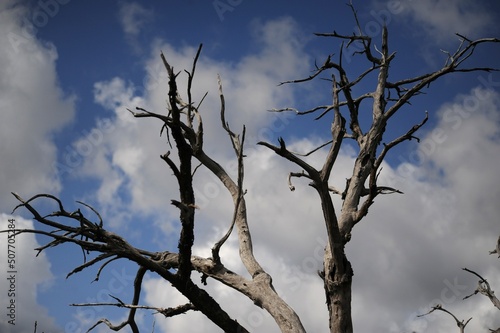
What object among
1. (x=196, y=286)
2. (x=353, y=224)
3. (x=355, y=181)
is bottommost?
(x=196, y=286)

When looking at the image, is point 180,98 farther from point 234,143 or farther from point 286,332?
point 286,332

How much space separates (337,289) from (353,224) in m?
0.76

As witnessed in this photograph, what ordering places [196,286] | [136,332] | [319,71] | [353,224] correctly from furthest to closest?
[319,71], [136,332], [353,224], [196,286]

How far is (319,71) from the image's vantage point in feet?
19.6

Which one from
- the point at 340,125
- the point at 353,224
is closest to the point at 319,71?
the point at 340,125

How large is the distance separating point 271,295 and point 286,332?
408mm

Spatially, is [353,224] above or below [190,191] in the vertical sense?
above

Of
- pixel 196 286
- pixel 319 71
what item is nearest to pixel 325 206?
pixel 196 286

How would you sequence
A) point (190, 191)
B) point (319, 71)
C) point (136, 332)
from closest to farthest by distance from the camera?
point (190, 191), point (136, 332), point (319, 71)

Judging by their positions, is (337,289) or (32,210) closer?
(32,210)

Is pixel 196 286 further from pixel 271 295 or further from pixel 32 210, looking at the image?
pixel 32 210

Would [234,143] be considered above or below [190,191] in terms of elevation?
above

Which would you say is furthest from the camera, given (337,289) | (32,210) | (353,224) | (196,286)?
(353,224)

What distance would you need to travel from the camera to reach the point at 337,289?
4449mm
